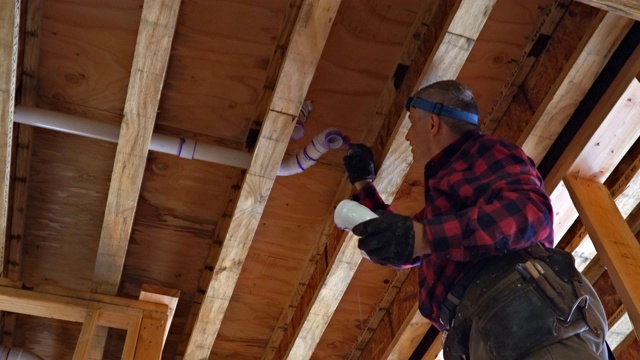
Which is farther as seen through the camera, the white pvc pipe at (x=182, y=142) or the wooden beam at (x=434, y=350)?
the wooden beam at (x=434, y=350)

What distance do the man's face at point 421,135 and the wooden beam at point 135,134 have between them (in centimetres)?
86

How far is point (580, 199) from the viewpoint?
2.96m

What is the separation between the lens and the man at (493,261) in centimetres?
216

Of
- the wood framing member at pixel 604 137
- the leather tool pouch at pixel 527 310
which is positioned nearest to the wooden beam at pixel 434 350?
the wood framing member at pixel 604 137

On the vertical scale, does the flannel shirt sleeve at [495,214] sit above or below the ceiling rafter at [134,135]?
above

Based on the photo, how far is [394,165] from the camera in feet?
10.0

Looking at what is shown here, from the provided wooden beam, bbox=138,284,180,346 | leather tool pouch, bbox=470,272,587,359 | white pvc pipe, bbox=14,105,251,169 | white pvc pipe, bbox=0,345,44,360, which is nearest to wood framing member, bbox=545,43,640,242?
leather tool pouch, bbox=470,272,587,359

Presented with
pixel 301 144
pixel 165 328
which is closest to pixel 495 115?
pixel 301 144

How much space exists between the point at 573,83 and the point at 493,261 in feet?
3.03

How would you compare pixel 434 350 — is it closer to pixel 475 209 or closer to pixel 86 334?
pixel 86 334

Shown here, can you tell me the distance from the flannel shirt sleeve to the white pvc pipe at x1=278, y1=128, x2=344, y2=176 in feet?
2.73

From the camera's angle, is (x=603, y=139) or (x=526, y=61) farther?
(x=526, y=61)

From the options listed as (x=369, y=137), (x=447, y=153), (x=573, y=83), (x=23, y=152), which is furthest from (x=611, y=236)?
(x=23, y=152)

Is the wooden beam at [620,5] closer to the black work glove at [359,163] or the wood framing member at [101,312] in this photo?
the black work glove at [359,163]
